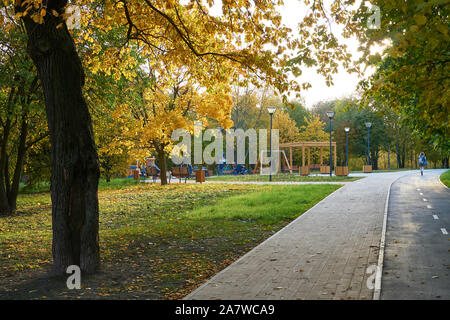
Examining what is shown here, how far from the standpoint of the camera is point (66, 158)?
240 inches

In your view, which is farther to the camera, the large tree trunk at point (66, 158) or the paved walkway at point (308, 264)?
the large tree trunk at point (66, 158)

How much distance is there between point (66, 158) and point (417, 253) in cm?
591

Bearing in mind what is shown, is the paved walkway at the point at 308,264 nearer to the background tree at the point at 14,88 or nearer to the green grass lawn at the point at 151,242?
the green grass lawn at the point at 151,242

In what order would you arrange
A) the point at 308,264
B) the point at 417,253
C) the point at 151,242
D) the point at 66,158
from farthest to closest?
1. the point at 151,242
2. the point at 417,253
3. the point at 308,264
4. the point at 66,158

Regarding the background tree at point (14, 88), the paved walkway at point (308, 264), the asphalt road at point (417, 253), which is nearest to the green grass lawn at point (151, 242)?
the paved walkway at point (308, 264)

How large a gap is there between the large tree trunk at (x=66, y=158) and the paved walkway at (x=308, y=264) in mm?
2103

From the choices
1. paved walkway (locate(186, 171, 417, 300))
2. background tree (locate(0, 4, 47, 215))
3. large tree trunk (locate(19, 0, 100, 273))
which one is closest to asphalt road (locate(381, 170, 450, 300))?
paved walkway (locate(186, 171, 417, 300))

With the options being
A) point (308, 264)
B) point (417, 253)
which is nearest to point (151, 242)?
point (308, 264)

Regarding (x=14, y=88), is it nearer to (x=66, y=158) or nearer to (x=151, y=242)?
(x=151, y=242)

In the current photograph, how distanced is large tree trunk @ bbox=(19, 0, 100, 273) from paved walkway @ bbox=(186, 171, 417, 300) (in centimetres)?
210

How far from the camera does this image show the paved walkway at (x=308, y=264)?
504 cm

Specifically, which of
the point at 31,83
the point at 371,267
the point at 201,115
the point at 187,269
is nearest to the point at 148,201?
the point at 31,83

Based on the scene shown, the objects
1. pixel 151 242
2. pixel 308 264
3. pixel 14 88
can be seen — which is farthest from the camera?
pixel 14 88
